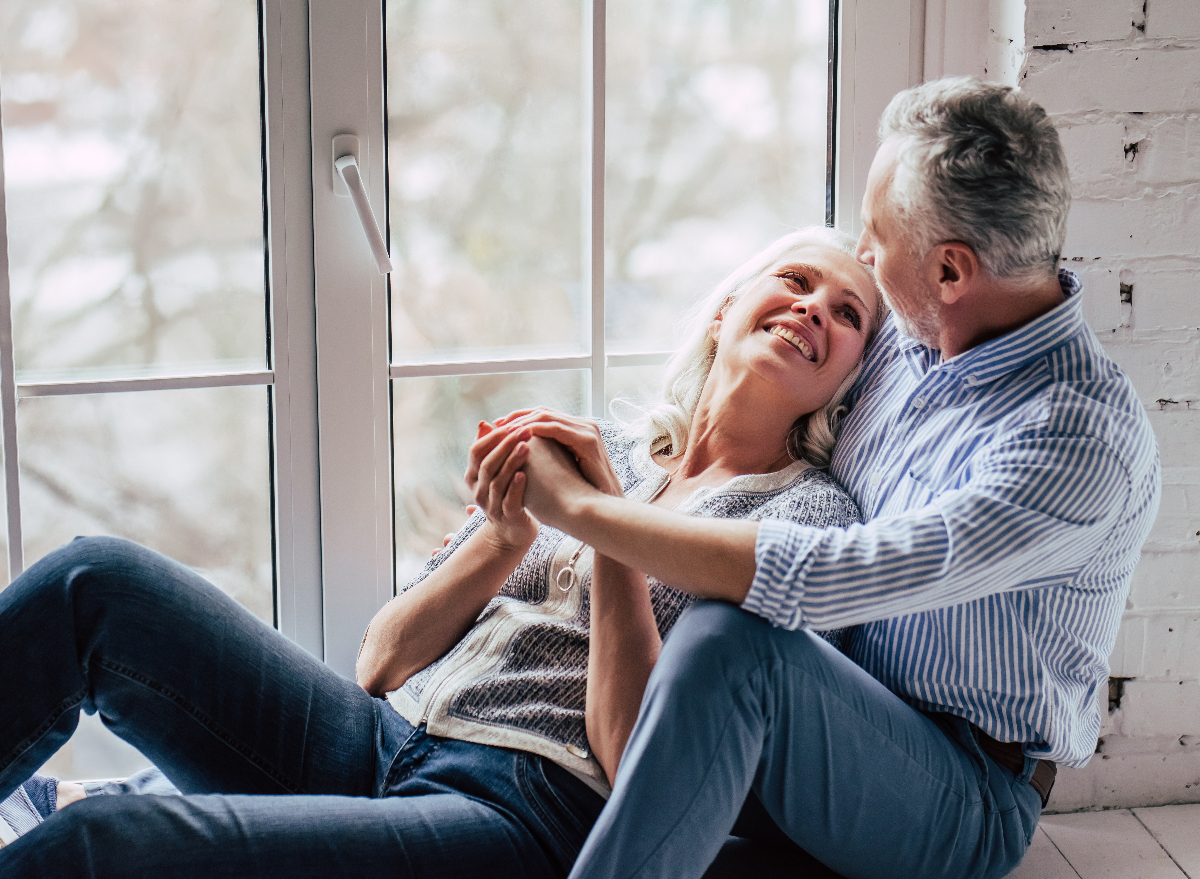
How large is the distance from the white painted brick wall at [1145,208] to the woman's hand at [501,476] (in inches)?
34.1

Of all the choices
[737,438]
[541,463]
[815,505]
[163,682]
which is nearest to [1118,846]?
[815,505]

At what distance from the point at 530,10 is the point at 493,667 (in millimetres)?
975

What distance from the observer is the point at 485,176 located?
1.69 metres

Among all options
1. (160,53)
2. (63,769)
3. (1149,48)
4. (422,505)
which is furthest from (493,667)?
(1149,48)

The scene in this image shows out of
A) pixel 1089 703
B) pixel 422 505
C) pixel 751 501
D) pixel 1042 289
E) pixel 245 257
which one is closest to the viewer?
pixel 1042 289

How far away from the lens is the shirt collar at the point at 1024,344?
4.06 feet

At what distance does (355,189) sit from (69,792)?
0.92 meters

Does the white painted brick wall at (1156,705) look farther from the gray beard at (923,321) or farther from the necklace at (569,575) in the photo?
the necklace at (569,575)

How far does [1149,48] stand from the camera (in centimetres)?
157

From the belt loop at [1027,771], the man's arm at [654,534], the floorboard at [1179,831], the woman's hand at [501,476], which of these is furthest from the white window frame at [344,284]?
the floorboard at [1179,831]

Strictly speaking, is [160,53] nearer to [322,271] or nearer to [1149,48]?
[322,271]

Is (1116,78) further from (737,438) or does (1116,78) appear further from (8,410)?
(8,410)

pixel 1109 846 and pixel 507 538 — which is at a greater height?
pixel 507 538

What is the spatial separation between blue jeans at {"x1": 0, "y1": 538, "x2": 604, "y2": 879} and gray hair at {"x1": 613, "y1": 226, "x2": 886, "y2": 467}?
1.83ft
